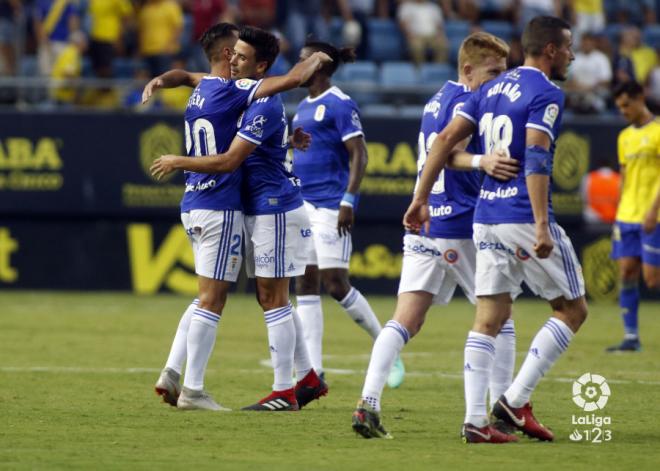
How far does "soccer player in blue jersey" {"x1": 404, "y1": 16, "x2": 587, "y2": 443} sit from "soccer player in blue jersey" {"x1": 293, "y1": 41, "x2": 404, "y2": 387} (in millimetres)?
2955

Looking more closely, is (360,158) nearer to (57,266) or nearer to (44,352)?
(44,352)

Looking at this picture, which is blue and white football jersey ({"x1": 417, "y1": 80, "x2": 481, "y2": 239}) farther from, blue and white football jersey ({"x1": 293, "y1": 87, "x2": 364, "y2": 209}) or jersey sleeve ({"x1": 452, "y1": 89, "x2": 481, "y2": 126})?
blue and white football jersey ({"x1": 293, "y1": 87, "x2": 364, "y2": 209})

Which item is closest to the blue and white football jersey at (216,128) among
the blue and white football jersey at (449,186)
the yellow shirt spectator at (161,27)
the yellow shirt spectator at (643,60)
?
the blue and white football jersey at (449,186)

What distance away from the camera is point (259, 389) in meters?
10.2

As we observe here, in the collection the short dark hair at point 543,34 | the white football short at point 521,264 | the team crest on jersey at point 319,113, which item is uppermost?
the short dark hair at point 543,34

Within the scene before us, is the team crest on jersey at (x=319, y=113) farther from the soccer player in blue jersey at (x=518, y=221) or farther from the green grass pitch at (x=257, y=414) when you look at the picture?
the soccer player in blue jersey at (x=518, y=221)

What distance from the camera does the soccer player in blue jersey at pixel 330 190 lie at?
34.7ft

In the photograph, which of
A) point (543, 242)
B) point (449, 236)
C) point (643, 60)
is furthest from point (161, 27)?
point (543, 242)

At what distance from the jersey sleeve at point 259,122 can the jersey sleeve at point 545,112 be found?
1.97 meters

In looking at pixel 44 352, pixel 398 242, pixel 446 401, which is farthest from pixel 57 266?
pixel 446 401

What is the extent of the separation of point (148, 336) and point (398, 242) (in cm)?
650

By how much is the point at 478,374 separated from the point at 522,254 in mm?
701

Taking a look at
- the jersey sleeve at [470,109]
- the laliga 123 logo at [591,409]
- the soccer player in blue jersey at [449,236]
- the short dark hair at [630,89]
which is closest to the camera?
the jersey sleeve at [470,109]

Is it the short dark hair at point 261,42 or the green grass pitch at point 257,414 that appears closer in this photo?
the green grass pitch at point 257,414
